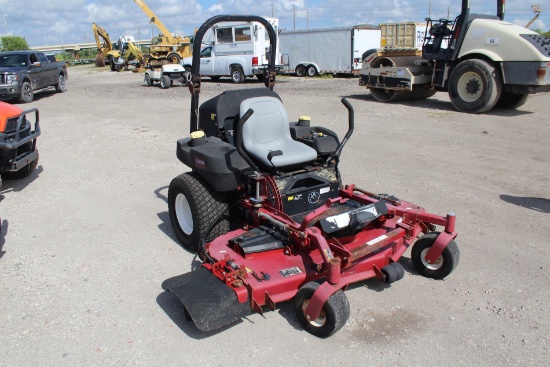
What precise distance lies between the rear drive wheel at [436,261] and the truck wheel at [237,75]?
1820 centimetres

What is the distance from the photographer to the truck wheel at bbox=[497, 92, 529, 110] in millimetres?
12242

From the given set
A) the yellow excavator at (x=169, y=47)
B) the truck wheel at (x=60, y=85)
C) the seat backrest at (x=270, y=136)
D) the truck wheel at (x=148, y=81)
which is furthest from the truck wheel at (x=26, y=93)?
the seat backrest at (x=270, y=136)

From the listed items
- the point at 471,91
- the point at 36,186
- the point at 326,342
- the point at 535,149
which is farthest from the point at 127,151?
the point at 471,91

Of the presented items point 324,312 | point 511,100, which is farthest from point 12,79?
point 324,312

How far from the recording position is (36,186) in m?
7.07

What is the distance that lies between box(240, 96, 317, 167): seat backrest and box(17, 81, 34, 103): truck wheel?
1354cm

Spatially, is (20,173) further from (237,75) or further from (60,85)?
(237,75)

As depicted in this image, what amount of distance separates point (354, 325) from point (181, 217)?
2181 millimetres

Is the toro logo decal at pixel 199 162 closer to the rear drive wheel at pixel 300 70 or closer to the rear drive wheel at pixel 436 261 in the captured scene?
the rear drive wheel at pixel 436 261

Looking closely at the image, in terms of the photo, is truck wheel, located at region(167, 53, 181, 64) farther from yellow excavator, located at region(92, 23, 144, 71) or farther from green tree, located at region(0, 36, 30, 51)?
green tree, located at region(0, 36, 30, 51)

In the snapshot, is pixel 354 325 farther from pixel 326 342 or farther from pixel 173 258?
pixel 173 258

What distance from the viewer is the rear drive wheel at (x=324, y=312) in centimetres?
328

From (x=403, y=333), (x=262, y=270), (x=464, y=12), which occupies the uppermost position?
(x=464, y=12)

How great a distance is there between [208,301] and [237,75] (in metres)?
19.3
